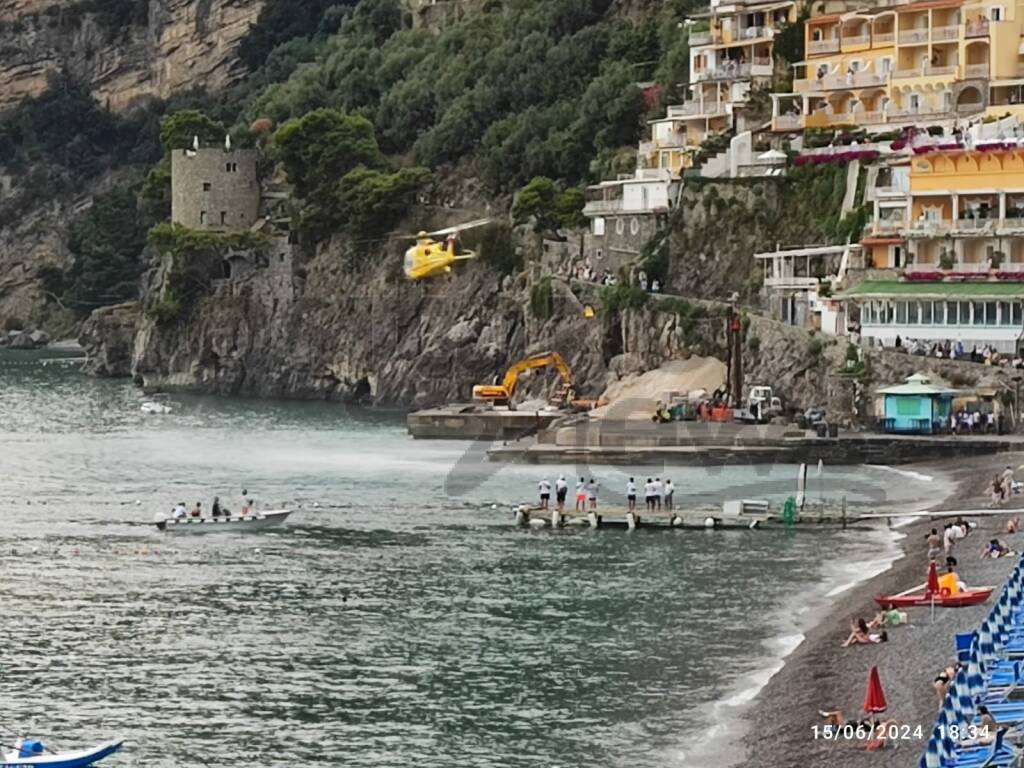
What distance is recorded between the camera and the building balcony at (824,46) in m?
113

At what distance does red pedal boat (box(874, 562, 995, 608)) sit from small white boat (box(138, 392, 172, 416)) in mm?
68200

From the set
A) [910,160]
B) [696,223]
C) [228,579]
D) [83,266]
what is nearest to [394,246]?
[696,223]

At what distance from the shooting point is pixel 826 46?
113 meters

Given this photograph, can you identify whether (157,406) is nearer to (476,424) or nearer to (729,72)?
(476,424)

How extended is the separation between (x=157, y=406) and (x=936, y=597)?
234ft

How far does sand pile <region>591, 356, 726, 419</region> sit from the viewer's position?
97.7m

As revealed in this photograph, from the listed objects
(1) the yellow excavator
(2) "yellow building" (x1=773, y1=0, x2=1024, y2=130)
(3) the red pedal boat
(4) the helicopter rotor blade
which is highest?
(2) "yellow building" (x1=773, y1=0, x2=1024, y2=130)

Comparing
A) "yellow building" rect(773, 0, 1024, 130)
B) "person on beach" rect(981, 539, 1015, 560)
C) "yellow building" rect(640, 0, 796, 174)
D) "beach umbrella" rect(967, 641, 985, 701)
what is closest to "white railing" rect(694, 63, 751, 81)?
"yellow building" rect(640, 0, 796, 174)

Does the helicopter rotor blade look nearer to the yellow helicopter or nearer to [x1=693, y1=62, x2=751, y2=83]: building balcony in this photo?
the yellow helicopter

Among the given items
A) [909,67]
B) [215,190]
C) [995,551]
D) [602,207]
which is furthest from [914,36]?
[995,551]

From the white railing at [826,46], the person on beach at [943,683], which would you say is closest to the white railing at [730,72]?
the white railing at [826,46]

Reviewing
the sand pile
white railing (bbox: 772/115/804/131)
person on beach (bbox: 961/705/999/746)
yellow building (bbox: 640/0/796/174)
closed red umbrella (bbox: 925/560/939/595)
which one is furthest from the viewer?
yellow building (bbox: 640/0/796/174)

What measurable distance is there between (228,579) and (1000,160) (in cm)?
4140

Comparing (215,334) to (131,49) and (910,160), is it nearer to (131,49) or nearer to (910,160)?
(910,160)
